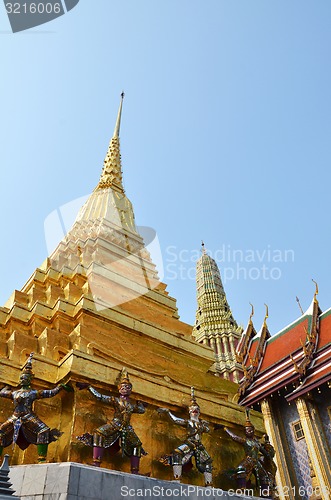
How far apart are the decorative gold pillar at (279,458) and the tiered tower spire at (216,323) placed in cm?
1323

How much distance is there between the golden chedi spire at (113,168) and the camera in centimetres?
2084

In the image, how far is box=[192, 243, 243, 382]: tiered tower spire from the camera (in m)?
34.0

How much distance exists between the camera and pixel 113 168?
2197cm

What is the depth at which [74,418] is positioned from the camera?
7.76m

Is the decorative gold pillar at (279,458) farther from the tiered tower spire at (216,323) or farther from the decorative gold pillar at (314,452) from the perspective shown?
the tiered tower spire at (216,323)

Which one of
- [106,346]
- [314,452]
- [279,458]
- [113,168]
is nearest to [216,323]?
[279,458]

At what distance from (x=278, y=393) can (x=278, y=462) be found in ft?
9.77

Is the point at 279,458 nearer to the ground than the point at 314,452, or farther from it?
farther from it

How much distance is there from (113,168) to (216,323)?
21020mm

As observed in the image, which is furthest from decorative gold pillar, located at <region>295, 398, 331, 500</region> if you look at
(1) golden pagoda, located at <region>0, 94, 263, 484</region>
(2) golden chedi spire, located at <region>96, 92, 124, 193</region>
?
(2) golden chedi spire, located at <region>96, 92, 124, 193</region>

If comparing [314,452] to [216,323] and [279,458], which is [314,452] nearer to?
[279,458]

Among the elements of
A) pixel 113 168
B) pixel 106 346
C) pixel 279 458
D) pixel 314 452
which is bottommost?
pixel 314 452

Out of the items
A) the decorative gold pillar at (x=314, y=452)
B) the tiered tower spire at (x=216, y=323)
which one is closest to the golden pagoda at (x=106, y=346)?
the decorative gold pillar at (x=314, y=452)

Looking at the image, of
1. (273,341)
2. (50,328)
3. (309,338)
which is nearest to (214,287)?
(273,341)
